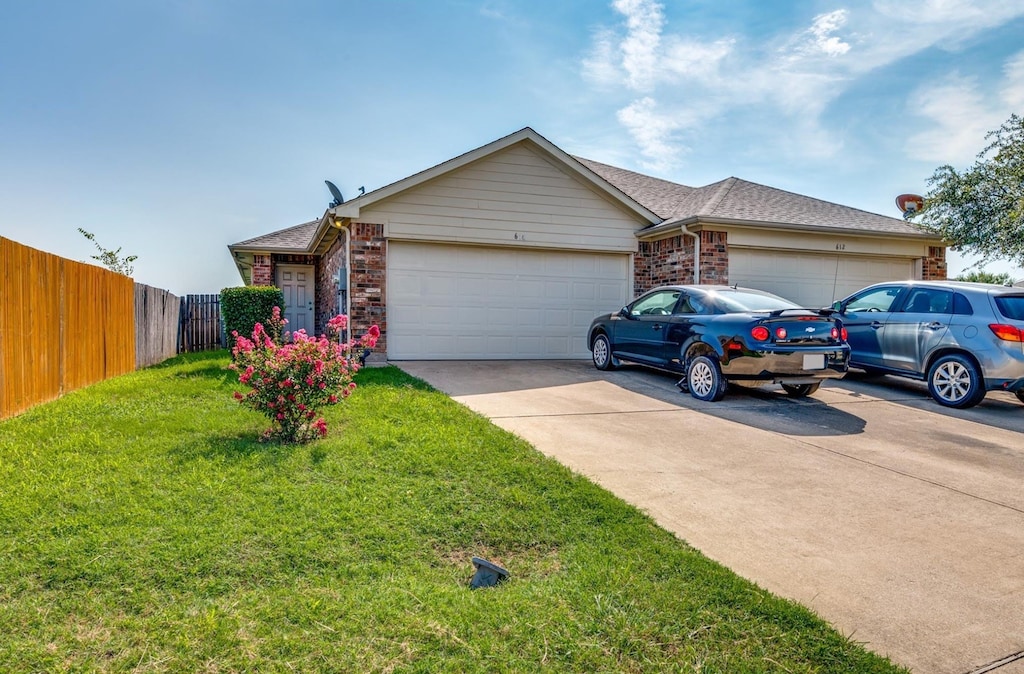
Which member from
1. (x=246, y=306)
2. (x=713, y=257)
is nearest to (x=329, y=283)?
(x=246, y=306)

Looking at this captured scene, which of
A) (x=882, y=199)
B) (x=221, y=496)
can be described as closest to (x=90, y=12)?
(x=221, y=496)

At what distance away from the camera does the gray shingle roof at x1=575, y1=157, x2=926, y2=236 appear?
11.5 metres

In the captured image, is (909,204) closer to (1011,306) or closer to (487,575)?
(1011,306)

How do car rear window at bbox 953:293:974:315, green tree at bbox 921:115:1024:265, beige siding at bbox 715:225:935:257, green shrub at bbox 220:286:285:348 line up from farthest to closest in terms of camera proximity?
1. green tree at bbox 921:115:1024:265
2. green shrub at bbox 220:286:285:348
3. beige siding at bbox 715:225:935:257
4. car rear window at bbox 953:293:974:315

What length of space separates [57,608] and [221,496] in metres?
1.19

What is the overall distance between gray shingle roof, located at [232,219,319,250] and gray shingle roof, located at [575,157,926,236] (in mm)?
8387

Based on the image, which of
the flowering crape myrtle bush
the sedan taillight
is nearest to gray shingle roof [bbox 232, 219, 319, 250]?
the flowering crape myrtle bush

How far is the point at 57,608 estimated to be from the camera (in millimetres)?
2613

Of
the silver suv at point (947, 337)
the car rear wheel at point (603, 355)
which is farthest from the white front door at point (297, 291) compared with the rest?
the silver suv at point (947, 337)

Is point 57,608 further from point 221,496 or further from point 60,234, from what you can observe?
point 60,234

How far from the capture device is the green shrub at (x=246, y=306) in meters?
12.8

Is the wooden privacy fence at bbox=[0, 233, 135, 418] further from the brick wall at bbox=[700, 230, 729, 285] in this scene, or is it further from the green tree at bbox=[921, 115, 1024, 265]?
the green tree at bbox=[921, 115, 1024, 265]

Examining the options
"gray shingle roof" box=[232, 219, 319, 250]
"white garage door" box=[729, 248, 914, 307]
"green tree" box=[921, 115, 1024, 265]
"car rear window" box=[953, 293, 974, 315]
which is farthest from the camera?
"gray shingle roof" box=[232, 219, 319, 250]

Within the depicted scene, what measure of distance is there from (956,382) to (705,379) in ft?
10.6
